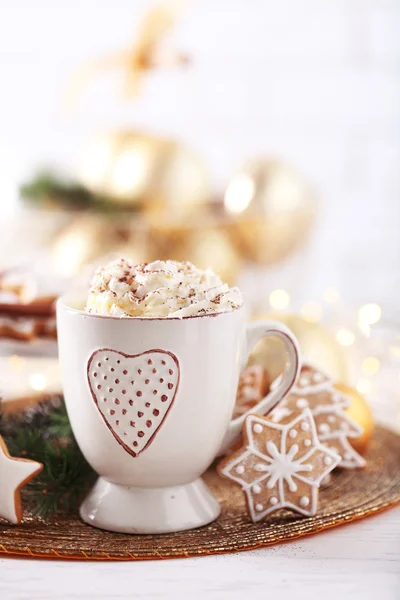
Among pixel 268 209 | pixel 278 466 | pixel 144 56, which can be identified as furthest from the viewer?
pixel 144 56

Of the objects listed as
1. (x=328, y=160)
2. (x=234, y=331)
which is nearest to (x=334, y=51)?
(x=328, y=160)

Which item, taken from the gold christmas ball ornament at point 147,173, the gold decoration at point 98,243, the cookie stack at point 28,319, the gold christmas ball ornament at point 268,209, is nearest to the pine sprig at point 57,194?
the gold christmas ball ornament at point 147,173

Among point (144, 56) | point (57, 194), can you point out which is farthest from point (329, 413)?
point (144, 56)

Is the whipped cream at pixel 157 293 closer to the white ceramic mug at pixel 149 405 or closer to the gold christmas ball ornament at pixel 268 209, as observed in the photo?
the white ceramic mug at pixel 149 405

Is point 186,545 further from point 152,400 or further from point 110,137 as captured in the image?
point 110,137

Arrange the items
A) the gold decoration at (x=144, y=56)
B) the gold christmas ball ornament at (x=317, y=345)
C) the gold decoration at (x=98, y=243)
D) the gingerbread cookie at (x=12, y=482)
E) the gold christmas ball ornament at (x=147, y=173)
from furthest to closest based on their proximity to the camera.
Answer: the gold decoration at (x=144, y=56)
the gold christmas ball ornament at (x=147, y=173)
the gold decoration at (x=98, y=243)
the gold christmas ball ornament at (x=317, y=345)
the gingerbread cookie at (x=12, y=482)

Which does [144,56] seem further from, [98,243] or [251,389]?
[251,389]

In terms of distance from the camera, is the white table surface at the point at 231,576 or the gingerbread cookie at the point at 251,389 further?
the gingerbread cookie at the point at 251,389

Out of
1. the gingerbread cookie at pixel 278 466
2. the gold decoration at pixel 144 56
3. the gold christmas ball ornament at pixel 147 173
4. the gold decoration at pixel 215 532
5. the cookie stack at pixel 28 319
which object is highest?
the gold decoration at pixel 144 56
